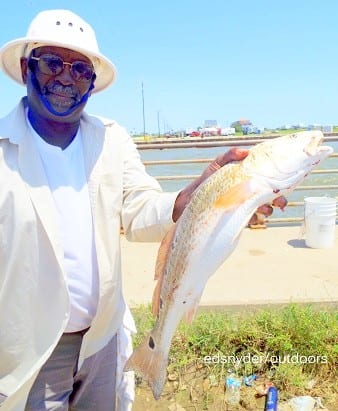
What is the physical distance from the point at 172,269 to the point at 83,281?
0.43 meters

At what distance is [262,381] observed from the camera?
10.7ft

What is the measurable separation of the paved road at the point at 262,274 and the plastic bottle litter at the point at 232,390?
91cm

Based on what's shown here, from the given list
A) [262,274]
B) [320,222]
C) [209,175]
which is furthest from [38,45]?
[320,222]

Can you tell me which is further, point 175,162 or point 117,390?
point 175,162

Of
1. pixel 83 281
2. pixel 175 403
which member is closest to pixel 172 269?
pixel 83 281

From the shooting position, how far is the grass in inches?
126

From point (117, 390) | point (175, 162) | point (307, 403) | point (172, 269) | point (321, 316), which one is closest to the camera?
point (172, 269)

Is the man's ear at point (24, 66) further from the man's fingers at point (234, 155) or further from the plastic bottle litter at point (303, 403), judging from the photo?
the plastic bottle litter at point (303, 403)

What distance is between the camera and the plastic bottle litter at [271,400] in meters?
2.97

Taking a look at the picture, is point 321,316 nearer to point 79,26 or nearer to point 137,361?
point 137,361

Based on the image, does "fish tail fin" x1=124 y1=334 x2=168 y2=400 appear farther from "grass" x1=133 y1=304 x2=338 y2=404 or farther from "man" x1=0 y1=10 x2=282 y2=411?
"grass" x1=133 y1=304 x2=338 y2=404

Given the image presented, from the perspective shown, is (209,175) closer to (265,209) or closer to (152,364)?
(265,209)

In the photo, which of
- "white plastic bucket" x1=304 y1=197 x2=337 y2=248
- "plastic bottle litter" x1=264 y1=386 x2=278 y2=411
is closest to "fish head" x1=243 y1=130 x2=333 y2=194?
"plastic bottle litter" x1=264 y1=386 x2=278 y2=411

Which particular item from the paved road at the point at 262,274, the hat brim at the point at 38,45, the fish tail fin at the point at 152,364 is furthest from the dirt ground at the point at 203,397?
the hat brim at the point at 38,45
